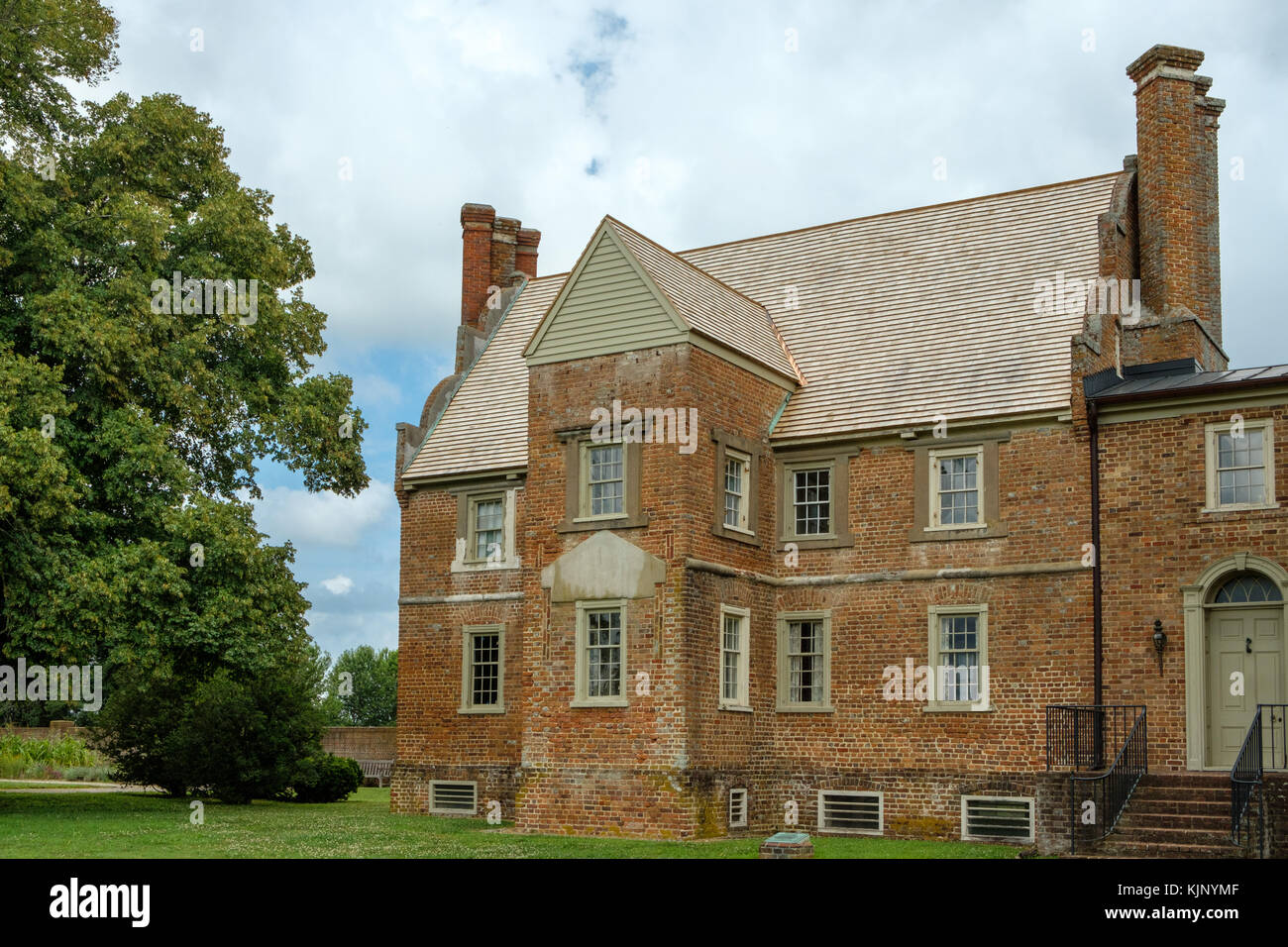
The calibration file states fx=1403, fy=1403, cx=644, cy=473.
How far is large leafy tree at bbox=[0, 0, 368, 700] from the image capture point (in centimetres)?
2480

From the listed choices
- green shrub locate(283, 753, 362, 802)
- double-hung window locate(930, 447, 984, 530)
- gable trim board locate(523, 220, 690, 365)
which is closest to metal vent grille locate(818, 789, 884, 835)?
double-hung window locate(930, 447, 984, 530)

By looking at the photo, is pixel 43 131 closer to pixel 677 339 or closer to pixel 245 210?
pixel 245 210

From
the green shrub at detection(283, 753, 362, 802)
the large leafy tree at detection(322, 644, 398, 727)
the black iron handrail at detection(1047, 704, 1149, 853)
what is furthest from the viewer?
the large leafy tree at detection(322, 644, 398, 727)

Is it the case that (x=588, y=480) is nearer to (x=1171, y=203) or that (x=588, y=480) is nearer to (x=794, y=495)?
(x=794, y=495)

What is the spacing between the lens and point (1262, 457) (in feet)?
71.6

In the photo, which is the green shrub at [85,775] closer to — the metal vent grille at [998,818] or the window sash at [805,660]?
the window sash at [805,660]

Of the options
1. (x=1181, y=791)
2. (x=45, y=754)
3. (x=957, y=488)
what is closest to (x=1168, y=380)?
(x=957, y=488)

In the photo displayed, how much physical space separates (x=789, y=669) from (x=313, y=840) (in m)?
9.32

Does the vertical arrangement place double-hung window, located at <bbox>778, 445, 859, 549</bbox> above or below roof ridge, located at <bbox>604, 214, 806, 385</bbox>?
below

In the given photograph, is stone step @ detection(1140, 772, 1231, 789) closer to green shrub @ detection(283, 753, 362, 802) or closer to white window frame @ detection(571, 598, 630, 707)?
white window frame @ detection(571, 598, 630, 707)

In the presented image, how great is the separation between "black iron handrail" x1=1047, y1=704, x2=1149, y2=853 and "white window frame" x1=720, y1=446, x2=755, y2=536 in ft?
20.7

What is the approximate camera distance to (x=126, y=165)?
94.9 feet

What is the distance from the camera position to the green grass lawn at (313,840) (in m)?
18.5
